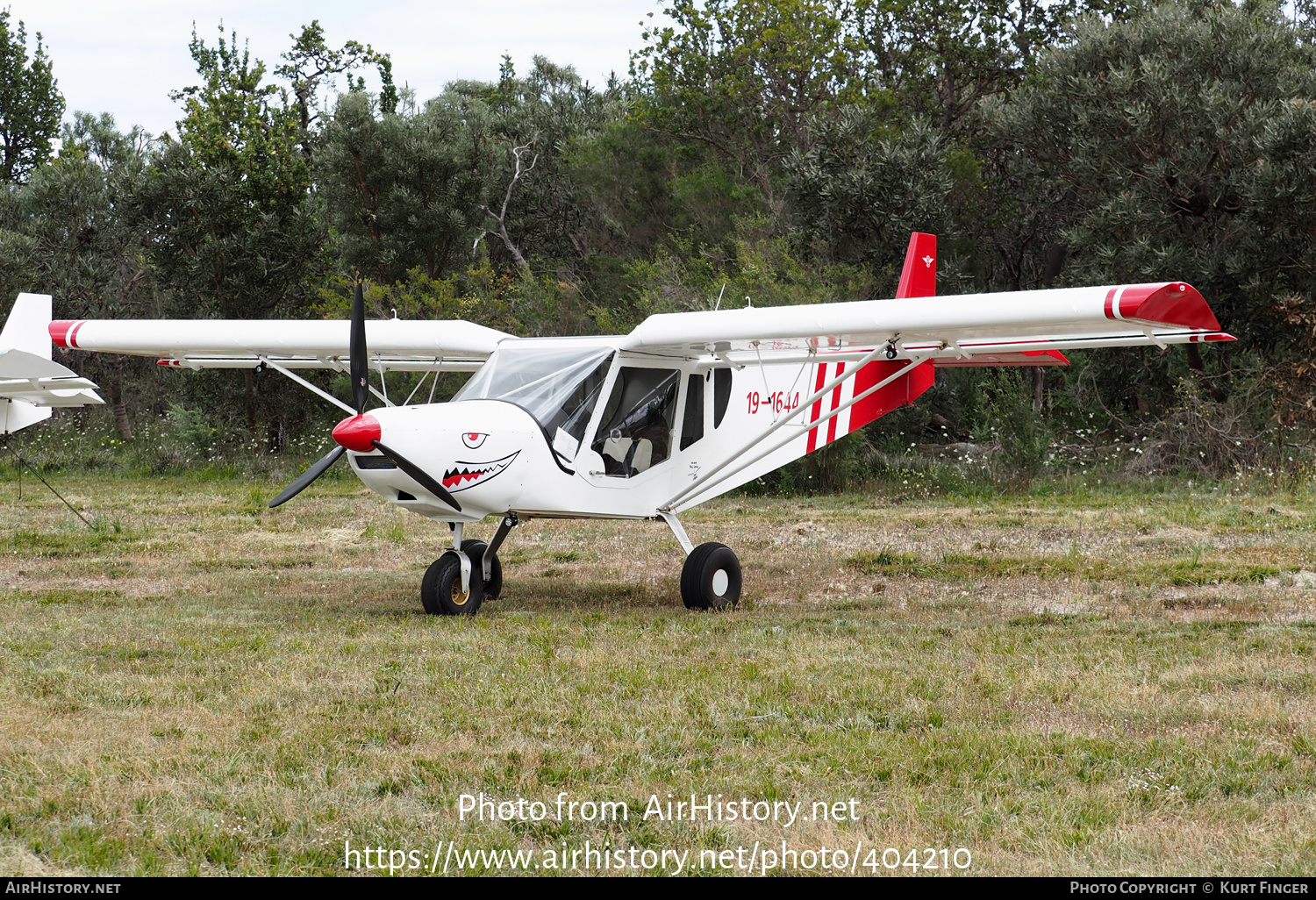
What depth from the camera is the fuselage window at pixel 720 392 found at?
10.2 m

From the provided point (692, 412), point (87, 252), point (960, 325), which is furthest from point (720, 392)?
point (87, 252)

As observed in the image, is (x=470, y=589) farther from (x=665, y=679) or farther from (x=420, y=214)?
(x=420, y=214)

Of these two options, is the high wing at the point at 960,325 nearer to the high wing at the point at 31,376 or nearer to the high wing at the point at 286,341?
the high wing at the point at 286,341

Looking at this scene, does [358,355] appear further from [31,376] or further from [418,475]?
[31,376]

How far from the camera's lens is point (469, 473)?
8.20 metres

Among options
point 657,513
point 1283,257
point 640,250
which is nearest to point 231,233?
point 640,250

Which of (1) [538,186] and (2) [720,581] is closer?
(2) [720,581]

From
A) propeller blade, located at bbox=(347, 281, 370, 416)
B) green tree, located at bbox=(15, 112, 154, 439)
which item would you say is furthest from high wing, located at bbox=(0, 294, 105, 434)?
green tree, located at bbox=(15, 112, 154, 439)

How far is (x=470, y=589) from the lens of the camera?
880 centimetres

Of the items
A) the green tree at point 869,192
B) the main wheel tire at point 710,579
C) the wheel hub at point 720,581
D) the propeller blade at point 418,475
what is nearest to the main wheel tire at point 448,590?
the propeller blade at point 418,475

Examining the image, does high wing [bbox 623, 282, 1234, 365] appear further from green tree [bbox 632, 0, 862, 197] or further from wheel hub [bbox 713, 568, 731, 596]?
green tree [bbox 632, 0, 862, 197]

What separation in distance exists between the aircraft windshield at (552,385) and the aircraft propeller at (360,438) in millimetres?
748

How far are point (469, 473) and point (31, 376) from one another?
254 inches
